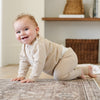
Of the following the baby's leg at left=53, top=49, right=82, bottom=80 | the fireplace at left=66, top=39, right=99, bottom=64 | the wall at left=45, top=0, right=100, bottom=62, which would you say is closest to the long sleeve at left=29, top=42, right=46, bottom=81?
the baby's leg at left=53, top=49, right=82, bottom=80

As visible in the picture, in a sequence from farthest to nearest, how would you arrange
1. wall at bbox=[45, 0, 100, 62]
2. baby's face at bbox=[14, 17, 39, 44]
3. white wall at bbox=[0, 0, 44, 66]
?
wall at bbox=[45, 0, 100, 62] → white wall at bbox=[0, 0, 44, 66] → baby's face at bbox=[14, 17, 39, 44]

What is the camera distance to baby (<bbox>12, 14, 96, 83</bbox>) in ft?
5.42

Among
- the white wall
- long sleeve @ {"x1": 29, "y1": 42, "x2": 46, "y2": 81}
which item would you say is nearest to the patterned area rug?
long sleeve @ {"x1": 29, "y1": 42, "x2": 46, "y2": 81}

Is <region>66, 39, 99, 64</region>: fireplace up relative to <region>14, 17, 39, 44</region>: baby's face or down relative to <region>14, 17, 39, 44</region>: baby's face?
down

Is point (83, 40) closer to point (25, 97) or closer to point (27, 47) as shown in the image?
point (27, 47)

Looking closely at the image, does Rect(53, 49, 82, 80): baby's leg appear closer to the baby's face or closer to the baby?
the baby

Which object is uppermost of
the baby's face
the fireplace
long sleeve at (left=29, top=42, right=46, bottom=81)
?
the baby's face

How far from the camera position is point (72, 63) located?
181 centimetres

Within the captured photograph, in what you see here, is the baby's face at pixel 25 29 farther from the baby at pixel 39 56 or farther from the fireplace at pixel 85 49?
the fireplace at pixel 85 49

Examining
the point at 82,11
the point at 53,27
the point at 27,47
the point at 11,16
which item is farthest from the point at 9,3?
the point at 27,47

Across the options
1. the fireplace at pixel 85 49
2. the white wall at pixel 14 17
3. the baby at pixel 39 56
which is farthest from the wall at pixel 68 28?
the baby at pixel 39 56

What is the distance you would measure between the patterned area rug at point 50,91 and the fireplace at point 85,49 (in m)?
1.56

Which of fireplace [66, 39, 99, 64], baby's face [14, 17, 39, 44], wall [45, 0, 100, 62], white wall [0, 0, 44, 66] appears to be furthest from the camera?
wall [45, 0, 100, 62]

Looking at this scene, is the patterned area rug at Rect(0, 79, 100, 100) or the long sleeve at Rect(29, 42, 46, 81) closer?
the patterned area rug at Rect(0, 79, 100, 100)
